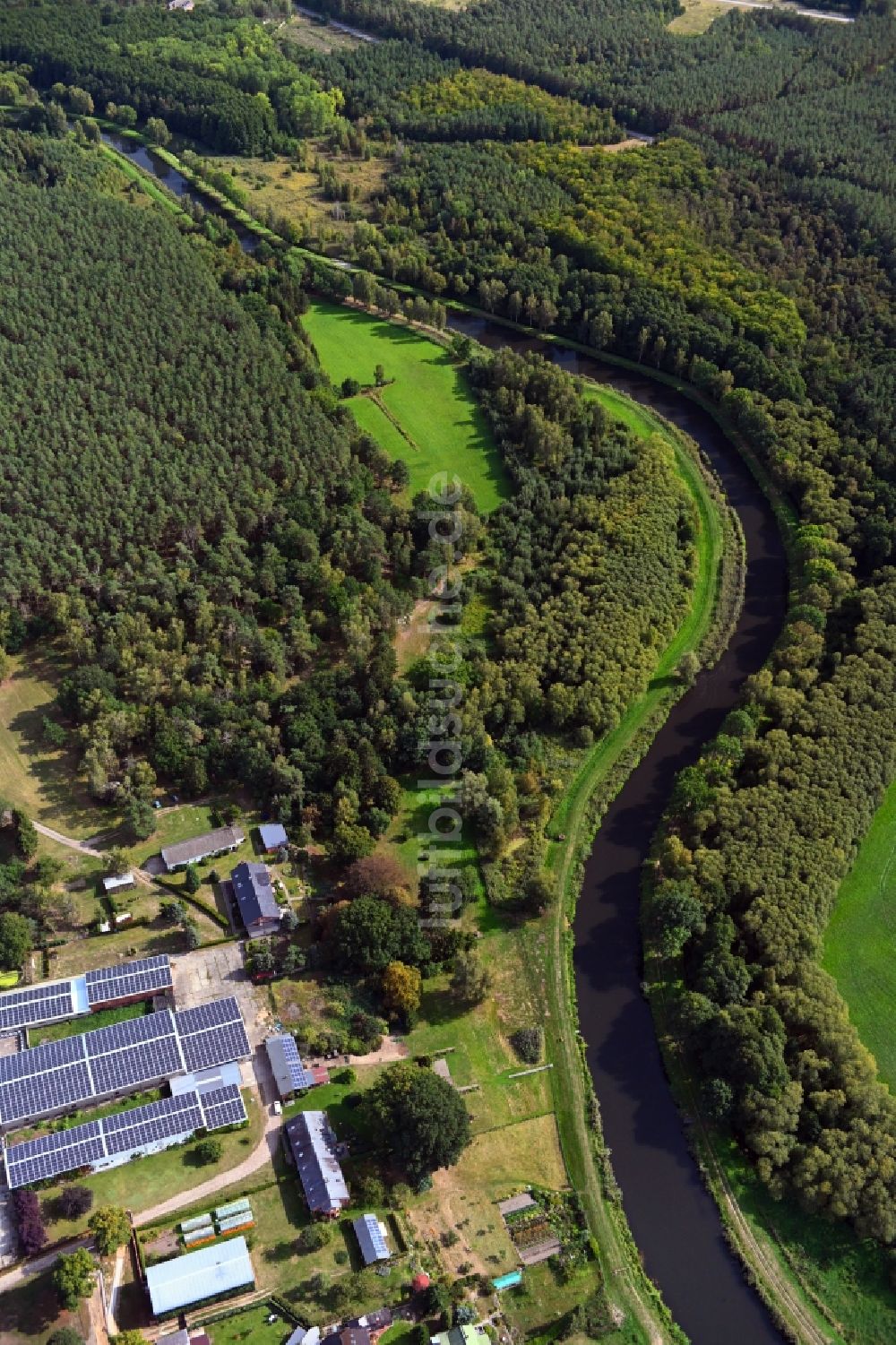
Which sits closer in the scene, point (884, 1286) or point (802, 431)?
point (884, 1286)

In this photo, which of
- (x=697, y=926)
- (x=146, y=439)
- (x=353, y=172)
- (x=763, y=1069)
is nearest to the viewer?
(x=763, y=1069)

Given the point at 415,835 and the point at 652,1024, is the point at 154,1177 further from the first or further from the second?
the point at 652,1024

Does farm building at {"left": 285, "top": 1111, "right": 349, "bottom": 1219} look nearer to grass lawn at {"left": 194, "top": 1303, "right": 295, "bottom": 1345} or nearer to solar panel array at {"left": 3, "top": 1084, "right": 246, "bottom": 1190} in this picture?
solar panel array at {"left": 3, "top": 1084, "right": 246, "bottom": 1190}

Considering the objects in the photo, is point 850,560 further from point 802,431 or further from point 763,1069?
point 763,1069

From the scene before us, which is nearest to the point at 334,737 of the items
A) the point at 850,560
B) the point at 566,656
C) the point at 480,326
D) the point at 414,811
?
the point at 414,811

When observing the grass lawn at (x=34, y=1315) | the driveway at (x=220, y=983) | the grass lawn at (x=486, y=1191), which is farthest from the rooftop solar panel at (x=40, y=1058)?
the grass lawn at (x=486, y=1191)

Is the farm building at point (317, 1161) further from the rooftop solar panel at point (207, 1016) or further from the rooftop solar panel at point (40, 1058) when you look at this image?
the rooftop solar panel at point (40, 1058)
